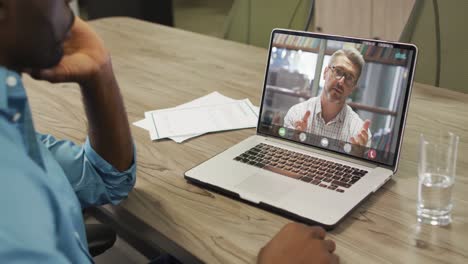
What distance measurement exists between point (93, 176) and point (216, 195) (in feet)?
0.82

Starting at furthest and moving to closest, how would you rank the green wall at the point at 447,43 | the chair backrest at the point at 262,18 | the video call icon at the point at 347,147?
the chair backrest at the point at 262,18
the green wall at the point at 447,43
the video call icon at the point at 347,147

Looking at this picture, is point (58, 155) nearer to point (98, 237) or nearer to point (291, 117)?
point (98, 237)

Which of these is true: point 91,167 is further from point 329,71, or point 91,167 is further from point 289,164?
point 329,71

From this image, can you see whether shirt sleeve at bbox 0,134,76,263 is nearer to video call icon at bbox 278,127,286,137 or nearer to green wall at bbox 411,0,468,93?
video call icon at bbox 278,127,286,137

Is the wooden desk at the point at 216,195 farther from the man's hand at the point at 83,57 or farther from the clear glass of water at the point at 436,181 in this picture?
the man's hand at the point at 83,57

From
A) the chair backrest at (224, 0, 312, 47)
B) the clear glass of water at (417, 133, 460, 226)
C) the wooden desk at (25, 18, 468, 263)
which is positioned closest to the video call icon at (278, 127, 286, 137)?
the wooden desk at (25, 18, 468, 263)

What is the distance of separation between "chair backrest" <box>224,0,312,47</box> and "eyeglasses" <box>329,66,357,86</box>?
1.20 m

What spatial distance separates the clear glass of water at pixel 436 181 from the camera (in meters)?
0.93

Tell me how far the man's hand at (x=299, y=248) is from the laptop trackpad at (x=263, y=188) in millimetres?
120

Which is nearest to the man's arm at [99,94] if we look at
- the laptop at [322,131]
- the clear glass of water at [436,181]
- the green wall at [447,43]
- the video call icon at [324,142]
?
the laptop at [322,131]

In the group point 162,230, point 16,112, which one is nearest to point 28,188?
point 16,112

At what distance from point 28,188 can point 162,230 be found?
0.32 metres

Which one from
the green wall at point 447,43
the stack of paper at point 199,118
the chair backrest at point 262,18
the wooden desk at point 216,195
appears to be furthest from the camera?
the chair backrest at point 262,18

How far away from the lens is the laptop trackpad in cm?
100
